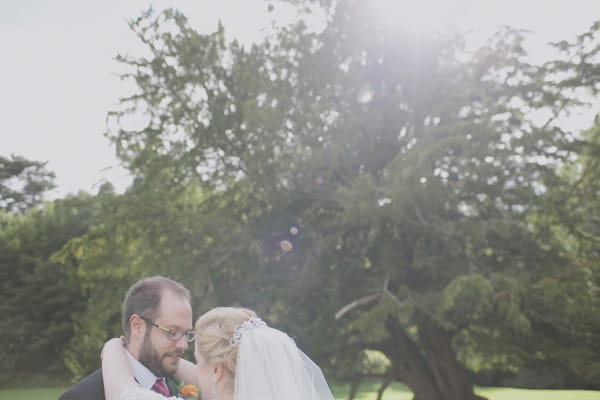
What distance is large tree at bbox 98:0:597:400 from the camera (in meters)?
12.2

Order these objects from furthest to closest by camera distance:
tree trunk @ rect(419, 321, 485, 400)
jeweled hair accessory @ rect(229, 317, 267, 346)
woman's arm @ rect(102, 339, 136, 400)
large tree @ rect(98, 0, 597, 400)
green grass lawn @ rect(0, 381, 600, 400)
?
green grass lawn @ rect(0, 381, 600, 400)
tree trunk @ rect(419, 321, 485, 400)
large tree @ rect(98, 0, 597, 400)
jeweled hair accessory @ rect(229, 317, 267, 346)
woman's arm @ rect(102, 339, 136, 400)

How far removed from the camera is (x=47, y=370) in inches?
1160

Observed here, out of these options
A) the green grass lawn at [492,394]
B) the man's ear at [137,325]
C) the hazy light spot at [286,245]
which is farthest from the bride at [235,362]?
the green grass lawn at [492,394]

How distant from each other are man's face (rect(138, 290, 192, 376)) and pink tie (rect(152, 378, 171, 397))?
0.12 ft

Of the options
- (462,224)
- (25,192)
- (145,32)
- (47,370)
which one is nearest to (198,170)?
(145,32)

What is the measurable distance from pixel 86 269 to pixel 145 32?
6.10 metres

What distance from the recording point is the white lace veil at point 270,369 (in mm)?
2768

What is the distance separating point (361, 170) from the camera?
14453 millimetres

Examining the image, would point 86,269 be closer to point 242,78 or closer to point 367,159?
point 242,78

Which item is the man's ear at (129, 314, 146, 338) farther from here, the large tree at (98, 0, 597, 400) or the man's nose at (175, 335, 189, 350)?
the large tree at (98, 0, 597, 400)

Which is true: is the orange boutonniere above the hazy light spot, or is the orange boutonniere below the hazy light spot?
below

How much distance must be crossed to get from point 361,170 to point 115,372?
1216cm

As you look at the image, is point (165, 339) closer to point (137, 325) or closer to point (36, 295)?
point (137, 325)

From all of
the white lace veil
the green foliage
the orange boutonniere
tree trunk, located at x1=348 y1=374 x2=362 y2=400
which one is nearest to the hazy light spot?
tree trunk, located at x1=348 y1=374 x2=362 y2=400
